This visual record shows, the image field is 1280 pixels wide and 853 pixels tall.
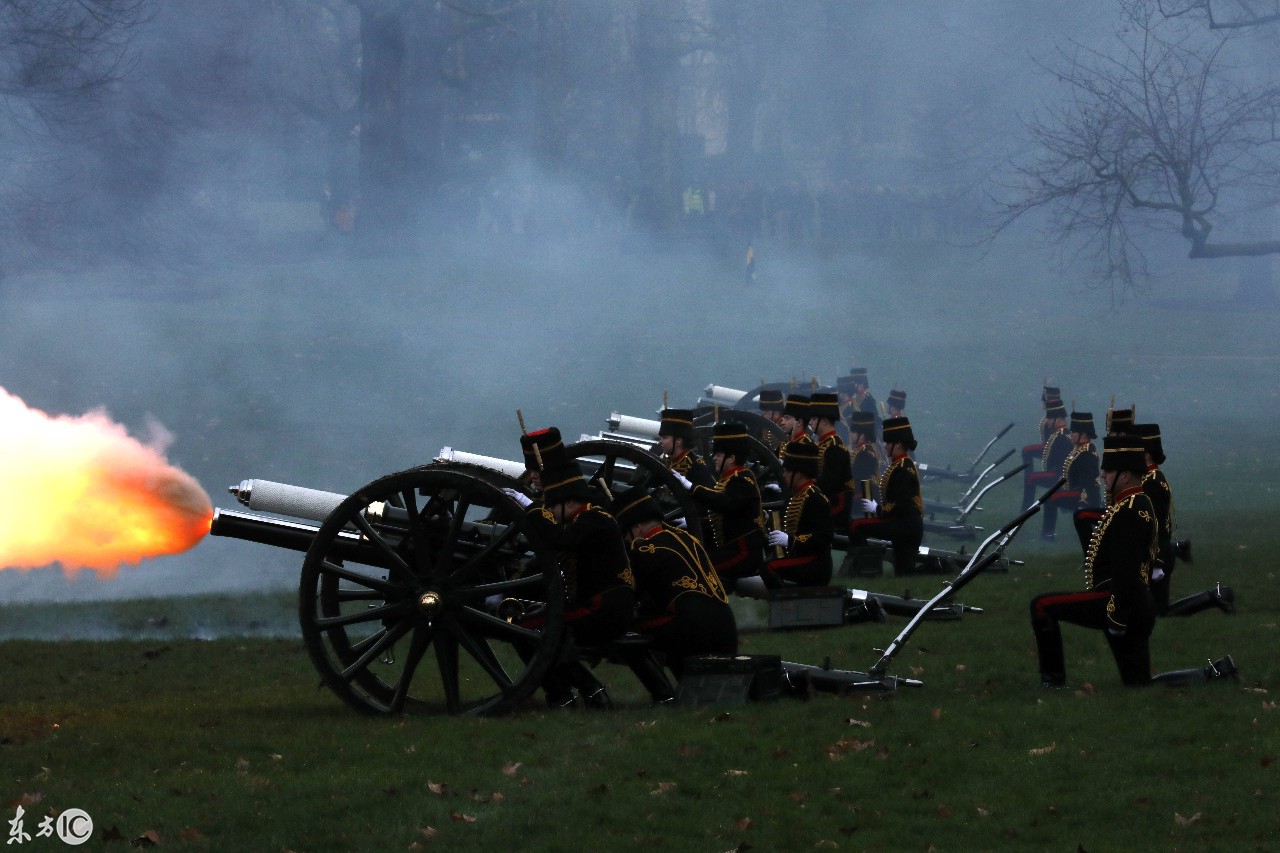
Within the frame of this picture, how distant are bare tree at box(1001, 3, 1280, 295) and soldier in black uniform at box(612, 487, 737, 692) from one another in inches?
555

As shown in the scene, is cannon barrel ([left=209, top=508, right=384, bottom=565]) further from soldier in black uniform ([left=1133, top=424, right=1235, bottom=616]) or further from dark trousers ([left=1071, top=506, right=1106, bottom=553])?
dark trousers ([left=1071, top=506, right=1106, bottom=553])

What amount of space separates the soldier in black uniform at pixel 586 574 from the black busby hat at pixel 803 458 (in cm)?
420

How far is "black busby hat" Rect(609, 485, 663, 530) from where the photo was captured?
10000mm

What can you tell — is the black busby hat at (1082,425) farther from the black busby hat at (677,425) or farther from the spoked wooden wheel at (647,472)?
the spoked wooden wheel at (647,472)

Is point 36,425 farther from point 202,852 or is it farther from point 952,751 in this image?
point 952,751

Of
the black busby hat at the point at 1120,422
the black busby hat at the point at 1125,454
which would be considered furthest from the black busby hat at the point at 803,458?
the black busby hat at the point at 1125,454

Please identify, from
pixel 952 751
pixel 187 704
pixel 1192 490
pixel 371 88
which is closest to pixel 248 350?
pixel 371 88

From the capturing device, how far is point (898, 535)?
15.7 metres

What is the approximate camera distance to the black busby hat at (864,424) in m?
20.0

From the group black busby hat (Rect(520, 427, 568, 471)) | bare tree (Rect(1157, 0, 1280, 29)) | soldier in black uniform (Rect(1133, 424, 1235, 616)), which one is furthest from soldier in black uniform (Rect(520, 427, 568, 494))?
bare tree (Rect(1157, 0, 1280, 29))

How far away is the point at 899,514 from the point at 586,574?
655 centimetres

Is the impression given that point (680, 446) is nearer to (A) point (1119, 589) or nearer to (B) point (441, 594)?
(B) point (441, 594)

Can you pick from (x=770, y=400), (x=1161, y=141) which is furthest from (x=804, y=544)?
(x=1161, y=141)

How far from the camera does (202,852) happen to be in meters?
6.89
